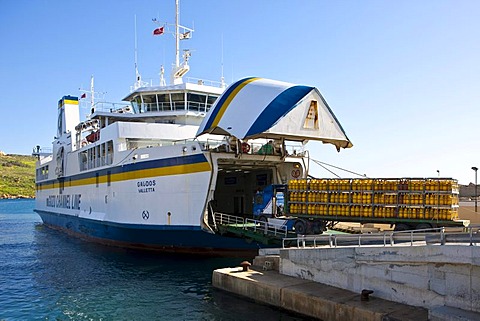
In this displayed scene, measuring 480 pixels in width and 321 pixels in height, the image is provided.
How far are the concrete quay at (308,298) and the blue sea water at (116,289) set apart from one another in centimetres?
35

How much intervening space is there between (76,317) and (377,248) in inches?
379

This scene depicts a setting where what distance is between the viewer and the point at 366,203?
53.6 feet

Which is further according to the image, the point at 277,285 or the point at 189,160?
the point at 189,160

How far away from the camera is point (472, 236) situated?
386 inches

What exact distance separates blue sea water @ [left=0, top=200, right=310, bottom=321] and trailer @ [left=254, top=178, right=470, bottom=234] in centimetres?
417

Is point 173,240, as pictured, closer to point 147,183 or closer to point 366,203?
point 147,183

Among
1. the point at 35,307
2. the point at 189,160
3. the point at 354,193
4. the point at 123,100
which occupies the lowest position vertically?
the point at 35,307

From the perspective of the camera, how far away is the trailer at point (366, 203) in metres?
14.8

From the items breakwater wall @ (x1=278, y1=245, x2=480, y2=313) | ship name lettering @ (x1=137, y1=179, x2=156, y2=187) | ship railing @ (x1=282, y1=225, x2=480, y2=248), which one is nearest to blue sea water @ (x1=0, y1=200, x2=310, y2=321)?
breakwater wall @ (x1=278, y1=245, x2=480, y2=313)

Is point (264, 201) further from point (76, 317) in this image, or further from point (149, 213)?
point (76, 317)

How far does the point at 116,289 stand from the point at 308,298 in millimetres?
8152

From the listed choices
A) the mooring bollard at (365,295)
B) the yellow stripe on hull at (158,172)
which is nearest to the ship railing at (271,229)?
the yellow stripe on hull at (158,172)

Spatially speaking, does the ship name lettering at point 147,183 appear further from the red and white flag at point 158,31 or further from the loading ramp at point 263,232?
the red and white flag at point 158,31

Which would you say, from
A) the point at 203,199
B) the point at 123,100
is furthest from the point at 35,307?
the point at 123,100
